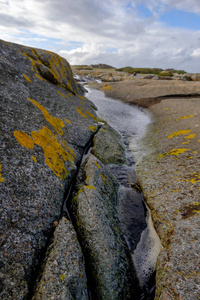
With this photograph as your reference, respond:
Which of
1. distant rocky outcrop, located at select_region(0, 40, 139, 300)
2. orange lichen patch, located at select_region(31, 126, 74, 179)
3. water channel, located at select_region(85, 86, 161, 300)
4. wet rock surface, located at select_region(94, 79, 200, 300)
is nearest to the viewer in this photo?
distant rocky outcrop, located at select_region(0, 40, 139, 300)

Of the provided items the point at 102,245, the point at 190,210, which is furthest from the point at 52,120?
the point at 190,210

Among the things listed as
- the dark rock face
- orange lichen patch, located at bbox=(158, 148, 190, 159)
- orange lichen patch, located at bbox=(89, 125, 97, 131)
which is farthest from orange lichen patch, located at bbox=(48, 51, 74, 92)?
orange lichen patch, located at bbox=(158, 148, 190, 159)

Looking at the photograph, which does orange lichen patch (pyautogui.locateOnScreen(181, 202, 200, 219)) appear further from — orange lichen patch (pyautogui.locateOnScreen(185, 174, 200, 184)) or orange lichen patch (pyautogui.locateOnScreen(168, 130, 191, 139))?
orange lichen patch (pyautogui.locateOnScreen(168, 130, 191, 139))

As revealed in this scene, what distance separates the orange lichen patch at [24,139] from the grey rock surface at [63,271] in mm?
3693

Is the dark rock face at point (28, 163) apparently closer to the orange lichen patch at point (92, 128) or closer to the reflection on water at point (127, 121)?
the orange lichen patch at point (92, 128)

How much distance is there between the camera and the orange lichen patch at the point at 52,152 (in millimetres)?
7888

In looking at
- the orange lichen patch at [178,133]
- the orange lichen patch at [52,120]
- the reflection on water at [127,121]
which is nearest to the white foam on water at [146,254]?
the orange lichen patch at [52,120]

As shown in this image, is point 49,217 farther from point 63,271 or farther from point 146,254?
point 146,254

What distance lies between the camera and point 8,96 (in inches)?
352

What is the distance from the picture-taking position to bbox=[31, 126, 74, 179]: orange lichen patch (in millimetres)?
7888

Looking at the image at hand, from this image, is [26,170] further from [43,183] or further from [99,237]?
[99,237]

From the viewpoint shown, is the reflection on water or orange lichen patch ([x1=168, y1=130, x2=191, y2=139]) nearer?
orange lichen patch ([x1=168, y1=130, x2=191, y2=139])

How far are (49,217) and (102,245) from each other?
6.80 ft

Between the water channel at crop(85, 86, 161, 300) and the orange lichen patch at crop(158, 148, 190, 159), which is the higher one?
the orange lichen patch at crop(158, 148, 190, 159)
